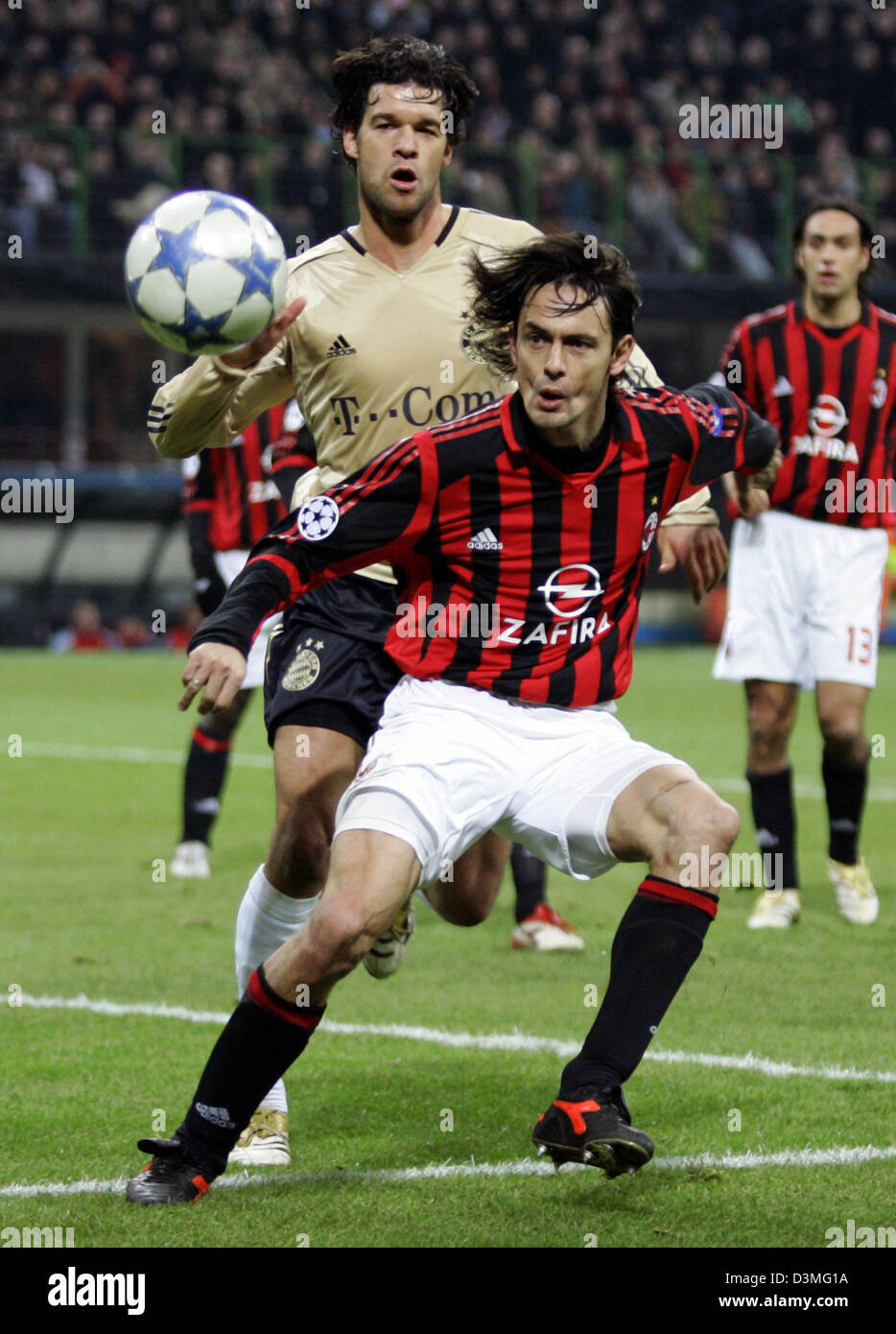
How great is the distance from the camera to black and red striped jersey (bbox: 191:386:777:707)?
3.93m

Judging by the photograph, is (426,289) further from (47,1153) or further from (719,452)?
(47,1153)

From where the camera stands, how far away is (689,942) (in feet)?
12.3

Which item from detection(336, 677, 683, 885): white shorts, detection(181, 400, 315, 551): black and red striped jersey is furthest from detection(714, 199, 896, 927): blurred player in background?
detection(336, 677, 683, 885): white shorts

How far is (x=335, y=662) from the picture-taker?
176 inches

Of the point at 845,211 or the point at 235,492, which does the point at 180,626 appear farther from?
the point at 845,211

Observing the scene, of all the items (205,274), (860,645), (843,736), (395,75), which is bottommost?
(843,736)

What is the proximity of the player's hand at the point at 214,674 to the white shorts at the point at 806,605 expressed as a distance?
3.82 m

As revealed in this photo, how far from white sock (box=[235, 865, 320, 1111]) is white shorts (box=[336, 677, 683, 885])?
49 centimetres

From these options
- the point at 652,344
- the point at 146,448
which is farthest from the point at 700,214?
the point at 146,448

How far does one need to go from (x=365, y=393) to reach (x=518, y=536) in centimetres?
72

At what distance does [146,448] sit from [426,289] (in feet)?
67.5

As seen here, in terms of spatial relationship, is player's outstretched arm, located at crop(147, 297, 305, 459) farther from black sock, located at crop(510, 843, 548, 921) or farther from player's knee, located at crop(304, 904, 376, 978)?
black sock, located at crop(510, 843, 548, 921)

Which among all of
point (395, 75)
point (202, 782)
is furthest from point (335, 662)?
point (202, 782)
